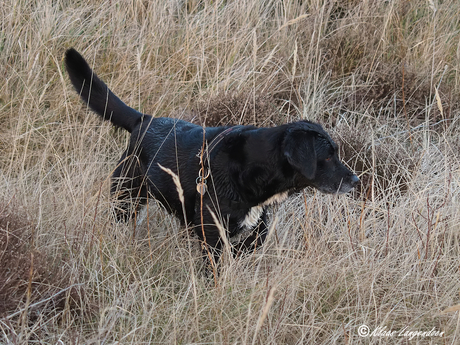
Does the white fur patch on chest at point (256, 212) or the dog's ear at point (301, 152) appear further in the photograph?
the white fur patch on chest at point (256, 212)

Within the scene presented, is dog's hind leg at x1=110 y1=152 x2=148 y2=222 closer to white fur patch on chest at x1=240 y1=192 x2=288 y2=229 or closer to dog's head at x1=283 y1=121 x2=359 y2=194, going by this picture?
white fur patch on chest at x1=240 y1=192 x2=288 y2=229

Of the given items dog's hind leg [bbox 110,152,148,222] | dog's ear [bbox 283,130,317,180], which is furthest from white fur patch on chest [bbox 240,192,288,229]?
dog's hind leg [bbox 110,152,148,222]

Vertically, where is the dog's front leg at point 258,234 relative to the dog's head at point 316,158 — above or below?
below

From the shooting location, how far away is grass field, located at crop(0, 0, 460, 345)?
233 centimetres

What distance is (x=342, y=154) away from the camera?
4.03 m

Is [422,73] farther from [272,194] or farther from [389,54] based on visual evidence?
[272,194]

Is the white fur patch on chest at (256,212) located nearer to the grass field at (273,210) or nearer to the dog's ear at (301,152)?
the grass field at (273,210)

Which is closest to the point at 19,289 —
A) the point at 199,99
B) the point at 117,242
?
the point at 117,242

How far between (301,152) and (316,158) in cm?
14

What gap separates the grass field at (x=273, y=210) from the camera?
2332 mm

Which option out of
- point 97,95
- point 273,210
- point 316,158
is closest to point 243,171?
point 316,158

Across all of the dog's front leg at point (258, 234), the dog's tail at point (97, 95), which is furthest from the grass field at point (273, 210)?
the dog's tail at point (97, 95)

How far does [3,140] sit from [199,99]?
5.52 feet

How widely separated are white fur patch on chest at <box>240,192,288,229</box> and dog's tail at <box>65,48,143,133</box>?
114 centimetres
